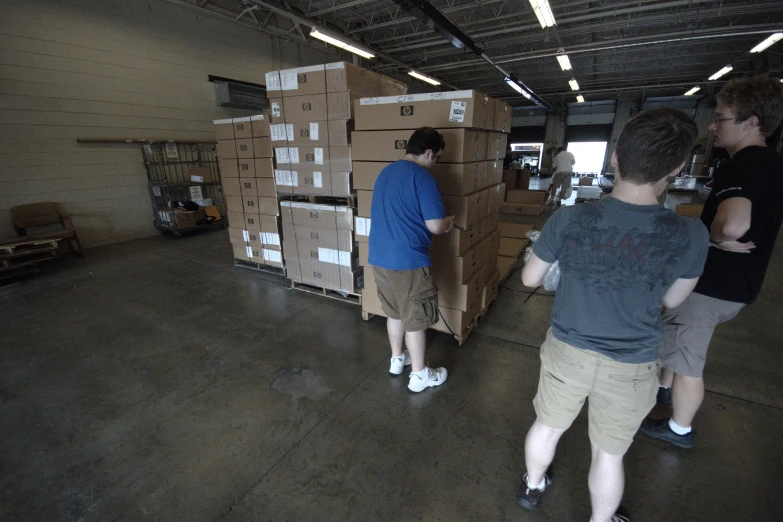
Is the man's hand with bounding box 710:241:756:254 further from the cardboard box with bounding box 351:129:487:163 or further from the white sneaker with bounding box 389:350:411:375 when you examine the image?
the white sneaker with bounding box 389:350:411:375

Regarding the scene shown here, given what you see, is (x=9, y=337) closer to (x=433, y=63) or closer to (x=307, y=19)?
(x=307, y=19)

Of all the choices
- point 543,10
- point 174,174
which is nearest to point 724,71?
point 543,10

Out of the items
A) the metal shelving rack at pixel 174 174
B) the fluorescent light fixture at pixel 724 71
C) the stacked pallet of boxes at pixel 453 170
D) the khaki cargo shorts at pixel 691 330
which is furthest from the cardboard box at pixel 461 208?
the fluorescent light fixture at pixel 724 71

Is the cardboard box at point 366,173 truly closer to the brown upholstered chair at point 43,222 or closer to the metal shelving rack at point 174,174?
the brown upholstered chair at point 43,222

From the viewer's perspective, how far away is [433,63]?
10727 millimetres

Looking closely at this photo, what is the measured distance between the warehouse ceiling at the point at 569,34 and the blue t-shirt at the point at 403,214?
13.4 feet

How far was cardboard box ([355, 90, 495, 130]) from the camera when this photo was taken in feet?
7.18

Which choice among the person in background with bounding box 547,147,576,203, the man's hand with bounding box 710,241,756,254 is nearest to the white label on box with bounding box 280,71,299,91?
the man's hand with bounding box 710,241,756,254

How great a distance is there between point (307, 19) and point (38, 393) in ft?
23.5

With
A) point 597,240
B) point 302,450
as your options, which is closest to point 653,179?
point 597,240

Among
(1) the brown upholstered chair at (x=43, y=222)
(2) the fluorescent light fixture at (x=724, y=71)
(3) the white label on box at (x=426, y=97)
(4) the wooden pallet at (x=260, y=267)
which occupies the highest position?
(2) the fluorescent light fixture at (x=724, y=71)

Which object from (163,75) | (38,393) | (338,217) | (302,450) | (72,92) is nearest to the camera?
(302,450)

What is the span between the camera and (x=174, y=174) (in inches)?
254

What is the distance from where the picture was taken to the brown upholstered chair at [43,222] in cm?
468
